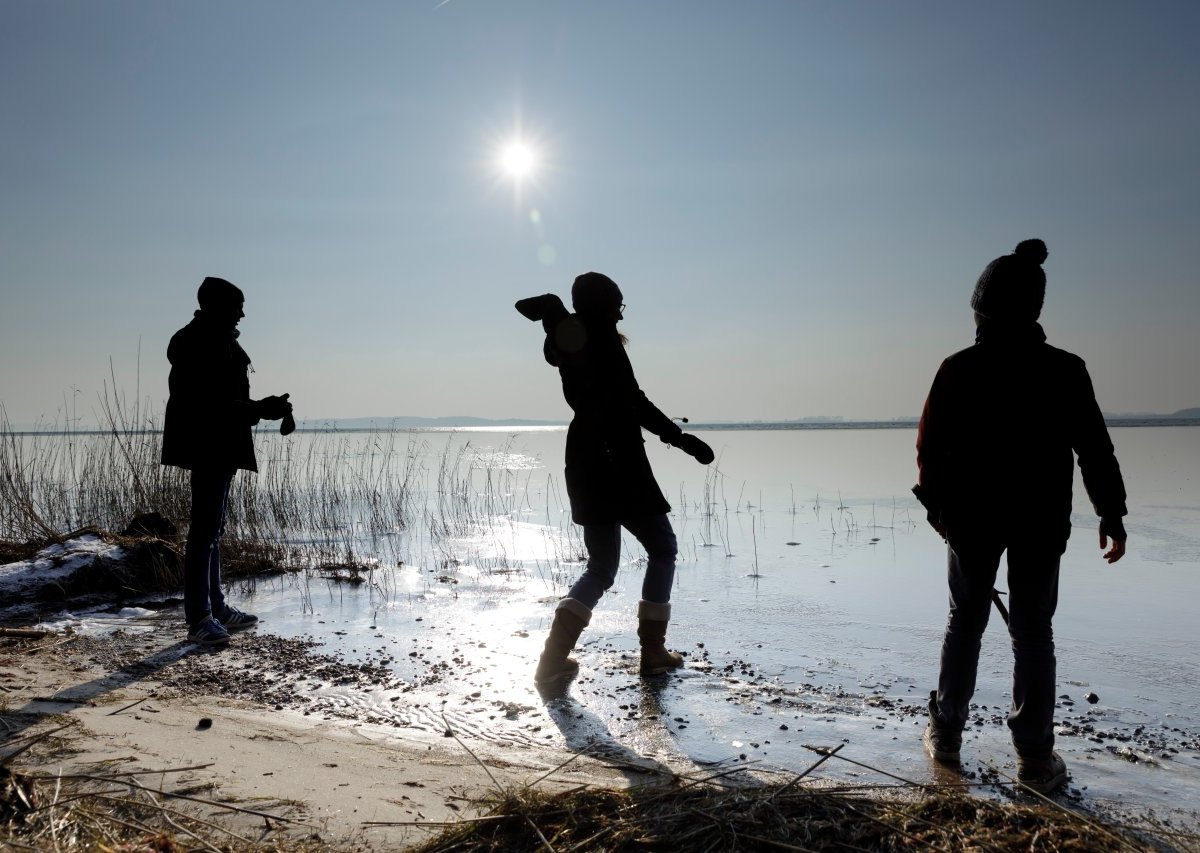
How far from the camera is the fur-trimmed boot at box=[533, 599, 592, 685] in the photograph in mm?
3777

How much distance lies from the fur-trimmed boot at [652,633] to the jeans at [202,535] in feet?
8.25

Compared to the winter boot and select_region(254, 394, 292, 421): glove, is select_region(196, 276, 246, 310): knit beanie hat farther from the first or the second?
the winter boot

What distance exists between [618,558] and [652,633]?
0.43 metres

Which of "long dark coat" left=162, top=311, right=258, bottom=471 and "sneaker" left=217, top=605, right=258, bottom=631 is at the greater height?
"long dark coat" left=162, top=311, right=258, bottom=471

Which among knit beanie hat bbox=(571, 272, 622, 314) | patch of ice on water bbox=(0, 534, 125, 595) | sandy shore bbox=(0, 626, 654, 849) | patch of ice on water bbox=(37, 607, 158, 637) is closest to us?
sandy shore bbox=(0, 626, 654, 849)

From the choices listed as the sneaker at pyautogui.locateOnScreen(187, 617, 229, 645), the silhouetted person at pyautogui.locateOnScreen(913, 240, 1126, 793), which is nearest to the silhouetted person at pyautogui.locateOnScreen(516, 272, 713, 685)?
the silhouetted person at pyautogui.locateOnScreen(913, 240, 1126, 793)

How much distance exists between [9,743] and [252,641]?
195 centimetres

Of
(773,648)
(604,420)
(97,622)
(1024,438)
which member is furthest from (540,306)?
(97,622)

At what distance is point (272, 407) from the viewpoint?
173 inches

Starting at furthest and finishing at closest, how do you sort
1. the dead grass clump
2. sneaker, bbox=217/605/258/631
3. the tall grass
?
the tall grass < sneaker, bbox=217/605/258/631 < the dead grass clump

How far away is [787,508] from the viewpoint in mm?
11391

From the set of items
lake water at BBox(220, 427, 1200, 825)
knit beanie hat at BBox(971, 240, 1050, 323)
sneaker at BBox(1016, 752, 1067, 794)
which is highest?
knit beanie hat at BBox(971, 240, 1050, 323)

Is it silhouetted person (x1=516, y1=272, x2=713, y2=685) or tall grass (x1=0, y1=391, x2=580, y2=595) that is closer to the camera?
silhouetted person (x1=516, y1=272, x2=713, y2=685)

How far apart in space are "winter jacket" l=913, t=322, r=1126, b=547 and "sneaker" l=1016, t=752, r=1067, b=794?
752 mm
